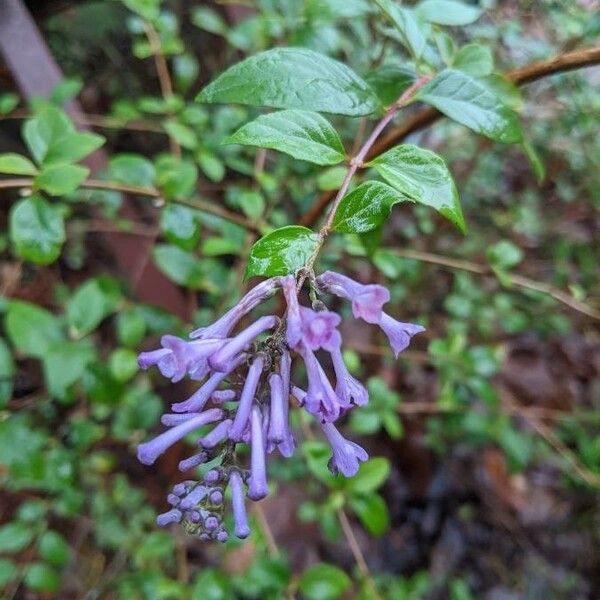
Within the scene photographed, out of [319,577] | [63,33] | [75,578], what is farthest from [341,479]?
[63,33]

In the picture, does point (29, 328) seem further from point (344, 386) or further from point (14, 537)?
point (344, 386)

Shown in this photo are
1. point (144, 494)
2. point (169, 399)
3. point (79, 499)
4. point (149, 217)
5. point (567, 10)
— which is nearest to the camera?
point (79, 499)

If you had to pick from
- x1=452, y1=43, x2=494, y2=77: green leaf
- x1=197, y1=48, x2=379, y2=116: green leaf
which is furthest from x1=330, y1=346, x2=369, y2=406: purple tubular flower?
x1=452, y1=43, x2=494, y2=77: green leaf

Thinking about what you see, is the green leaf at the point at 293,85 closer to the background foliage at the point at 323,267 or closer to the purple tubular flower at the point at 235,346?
the background foliage at the point at 323,267

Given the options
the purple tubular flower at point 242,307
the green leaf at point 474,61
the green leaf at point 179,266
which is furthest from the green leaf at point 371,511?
the green leaf at point 474,61

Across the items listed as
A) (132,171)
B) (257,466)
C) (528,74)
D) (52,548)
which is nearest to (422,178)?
(257,466)

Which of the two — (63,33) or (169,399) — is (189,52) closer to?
(63,33)
